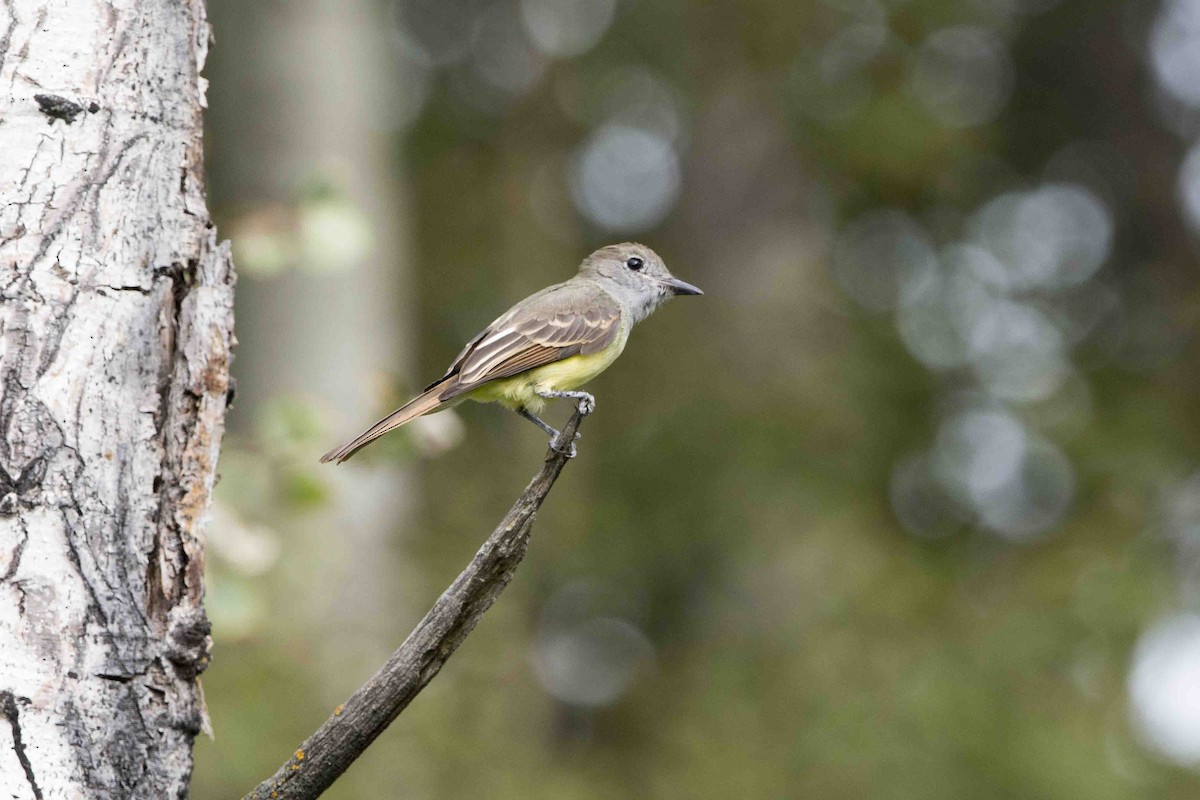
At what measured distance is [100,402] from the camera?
2568 millimetres

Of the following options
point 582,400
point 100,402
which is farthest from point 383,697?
point 582,400

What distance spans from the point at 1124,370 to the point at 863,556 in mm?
3464

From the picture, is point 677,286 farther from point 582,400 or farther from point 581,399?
point 582,400

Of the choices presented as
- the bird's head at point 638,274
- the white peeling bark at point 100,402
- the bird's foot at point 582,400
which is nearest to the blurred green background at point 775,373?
the bird's head at point 638,274

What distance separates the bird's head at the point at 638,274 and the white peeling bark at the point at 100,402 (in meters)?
2.97

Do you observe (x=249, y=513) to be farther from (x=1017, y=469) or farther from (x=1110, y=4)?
(x=1110, y=4)

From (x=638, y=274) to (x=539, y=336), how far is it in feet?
3.64

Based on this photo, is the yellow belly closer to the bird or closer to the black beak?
the bird

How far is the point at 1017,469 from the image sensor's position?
12.4m

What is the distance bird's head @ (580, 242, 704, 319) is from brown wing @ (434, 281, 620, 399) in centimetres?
48

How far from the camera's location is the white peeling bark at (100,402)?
244 cm

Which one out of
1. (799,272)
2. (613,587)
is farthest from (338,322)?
(799,272)

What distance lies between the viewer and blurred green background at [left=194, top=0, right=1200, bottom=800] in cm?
970

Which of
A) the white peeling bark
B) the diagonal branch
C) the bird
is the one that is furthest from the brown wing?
the diagonal branch
